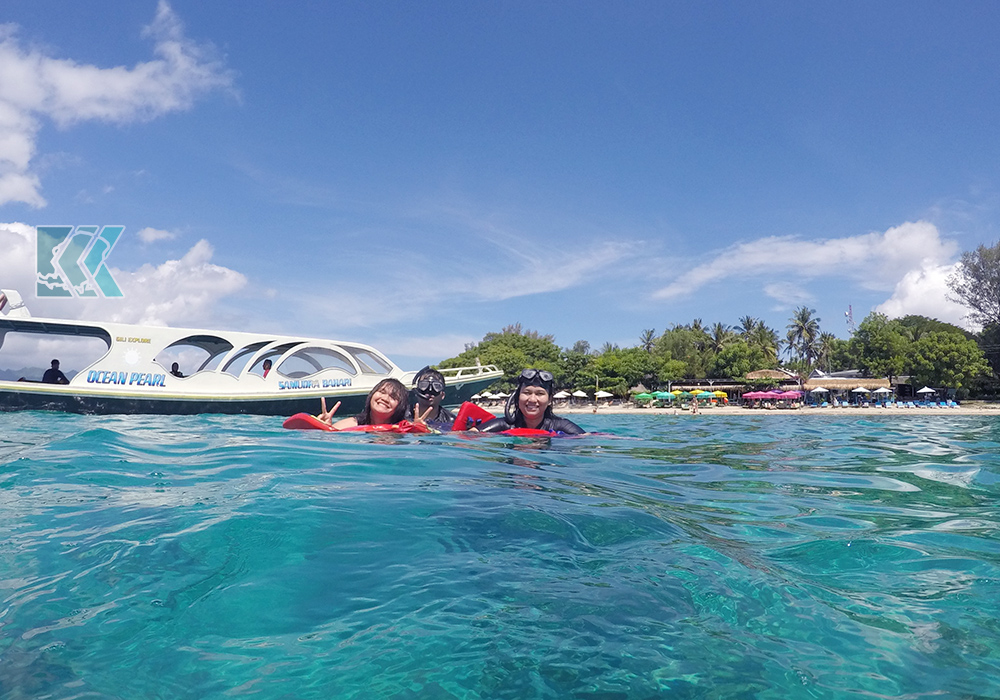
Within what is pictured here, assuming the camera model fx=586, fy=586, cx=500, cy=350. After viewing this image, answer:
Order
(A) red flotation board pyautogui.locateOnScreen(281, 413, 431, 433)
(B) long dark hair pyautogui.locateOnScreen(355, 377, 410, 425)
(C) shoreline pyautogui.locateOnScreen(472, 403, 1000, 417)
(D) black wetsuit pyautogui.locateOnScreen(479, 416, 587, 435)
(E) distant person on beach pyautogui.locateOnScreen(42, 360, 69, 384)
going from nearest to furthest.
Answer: (A) red flotation board pyautogui.locateOnScreen(281, 413, 431, 433), (D) black wetsuit pyautogui.locateOnScreen(479, 416, 587, 435), (B) long dark hair pyautogui.locateOnScreen(355, 377, 410, 425), (E) distant person on beach pyautogui.locateOnScreen(42, 360, 69, 384), (C) shoreline pyautogui.locateOnScreen(472, 403, 1000, 417)

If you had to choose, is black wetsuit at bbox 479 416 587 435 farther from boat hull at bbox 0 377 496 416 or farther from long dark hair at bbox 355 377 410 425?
boat hull at bbox 0 377 496 416

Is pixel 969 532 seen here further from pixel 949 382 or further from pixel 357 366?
pixel 949 382

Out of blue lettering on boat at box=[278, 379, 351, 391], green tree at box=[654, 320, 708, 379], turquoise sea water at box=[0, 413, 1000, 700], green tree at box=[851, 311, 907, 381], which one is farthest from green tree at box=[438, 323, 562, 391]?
turquoise sea water at box=[0, 413, 1000, 700]

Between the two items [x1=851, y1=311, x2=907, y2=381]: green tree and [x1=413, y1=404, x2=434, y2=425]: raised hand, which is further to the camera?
[x1=851, y1=311, x2=907, y2=381]: green tree

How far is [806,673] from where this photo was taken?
168 cm

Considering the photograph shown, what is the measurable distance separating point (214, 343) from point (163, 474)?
507 inches

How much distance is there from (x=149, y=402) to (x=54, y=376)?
8.48 ft

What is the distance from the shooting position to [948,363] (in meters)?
43.6

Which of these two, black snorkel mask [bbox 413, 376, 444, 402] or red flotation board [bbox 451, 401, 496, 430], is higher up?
black snorkel mask [bbox 413, 376, 444, 402]

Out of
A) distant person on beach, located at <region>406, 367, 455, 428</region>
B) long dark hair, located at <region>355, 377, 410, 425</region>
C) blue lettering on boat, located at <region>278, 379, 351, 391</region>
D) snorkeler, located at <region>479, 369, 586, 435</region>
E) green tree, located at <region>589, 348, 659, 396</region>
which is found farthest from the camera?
green tree, located at <region>589, 348, 659, 396</region>

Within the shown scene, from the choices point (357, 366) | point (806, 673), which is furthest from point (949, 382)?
point (806, 673)

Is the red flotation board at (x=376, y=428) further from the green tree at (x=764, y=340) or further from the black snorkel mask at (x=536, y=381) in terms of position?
the green tree at (x=764, y=340)

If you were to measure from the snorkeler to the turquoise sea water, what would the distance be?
325 cm

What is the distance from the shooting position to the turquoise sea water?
5.36 ft
